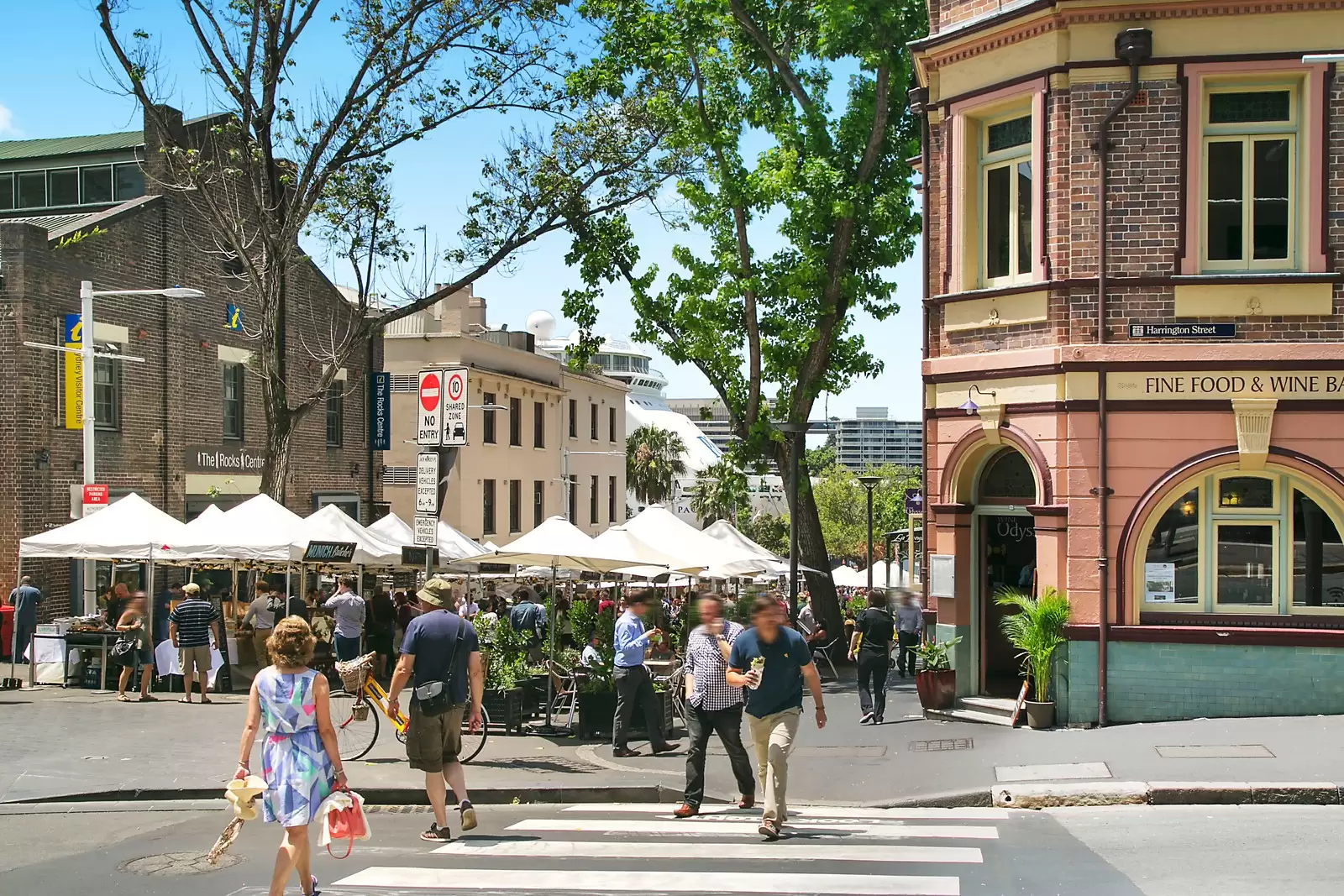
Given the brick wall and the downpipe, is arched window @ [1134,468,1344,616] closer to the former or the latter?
the downpipe

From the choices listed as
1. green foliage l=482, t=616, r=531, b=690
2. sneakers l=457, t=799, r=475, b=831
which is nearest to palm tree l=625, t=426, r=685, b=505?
green foliage l=482, t=616, r=531, b=690

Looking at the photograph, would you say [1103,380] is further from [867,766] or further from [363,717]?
[363,717]

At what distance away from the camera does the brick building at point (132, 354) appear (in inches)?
918

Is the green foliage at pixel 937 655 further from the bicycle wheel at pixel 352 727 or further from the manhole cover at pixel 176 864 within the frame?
the manhole cover at pixel 176 864

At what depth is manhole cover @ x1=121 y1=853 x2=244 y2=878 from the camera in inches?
331

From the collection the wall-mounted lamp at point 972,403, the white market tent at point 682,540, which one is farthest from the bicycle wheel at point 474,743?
the white market tent at point 682,540

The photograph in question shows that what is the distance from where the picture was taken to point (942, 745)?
1343 cm

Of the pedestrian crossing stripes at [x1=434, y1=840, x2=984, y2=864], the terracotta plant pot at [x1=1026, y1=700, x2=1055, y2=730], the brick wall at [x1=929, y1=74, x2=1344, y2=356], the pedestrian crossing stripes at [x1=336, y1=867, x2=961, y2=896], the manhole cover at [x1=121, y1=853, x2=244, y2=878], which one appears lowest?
the terracotta plant pot at [x1=1026, y1=700, x2=1055, y2=730]

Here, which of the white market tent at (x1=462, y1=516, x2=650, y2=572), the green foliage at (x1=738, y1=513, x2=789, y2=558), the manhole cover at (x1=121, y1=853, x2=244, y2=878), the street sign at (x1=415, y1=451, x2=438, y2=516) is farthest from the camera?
the green foliage at (x1=738, y1=513, x2=789, y2=558)

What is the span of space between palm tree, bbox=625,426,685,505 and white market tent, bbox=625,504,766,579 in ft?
145

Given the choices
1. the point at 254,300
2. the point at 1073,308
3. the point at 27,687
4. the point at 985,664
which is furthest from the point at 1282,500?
the point at 254,300

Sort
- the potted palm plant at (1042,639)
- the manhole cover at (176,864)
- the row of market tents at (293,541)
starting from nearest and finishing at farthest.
A: the manhole cover at (176,864)
the potted palm plant at (1042,639)
the row of market tents at (293,541)

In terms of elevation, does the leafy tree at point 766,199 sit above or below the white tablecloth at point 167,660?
above

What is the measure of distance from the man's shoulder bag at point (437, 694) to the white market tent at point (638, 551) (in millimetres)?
8278
